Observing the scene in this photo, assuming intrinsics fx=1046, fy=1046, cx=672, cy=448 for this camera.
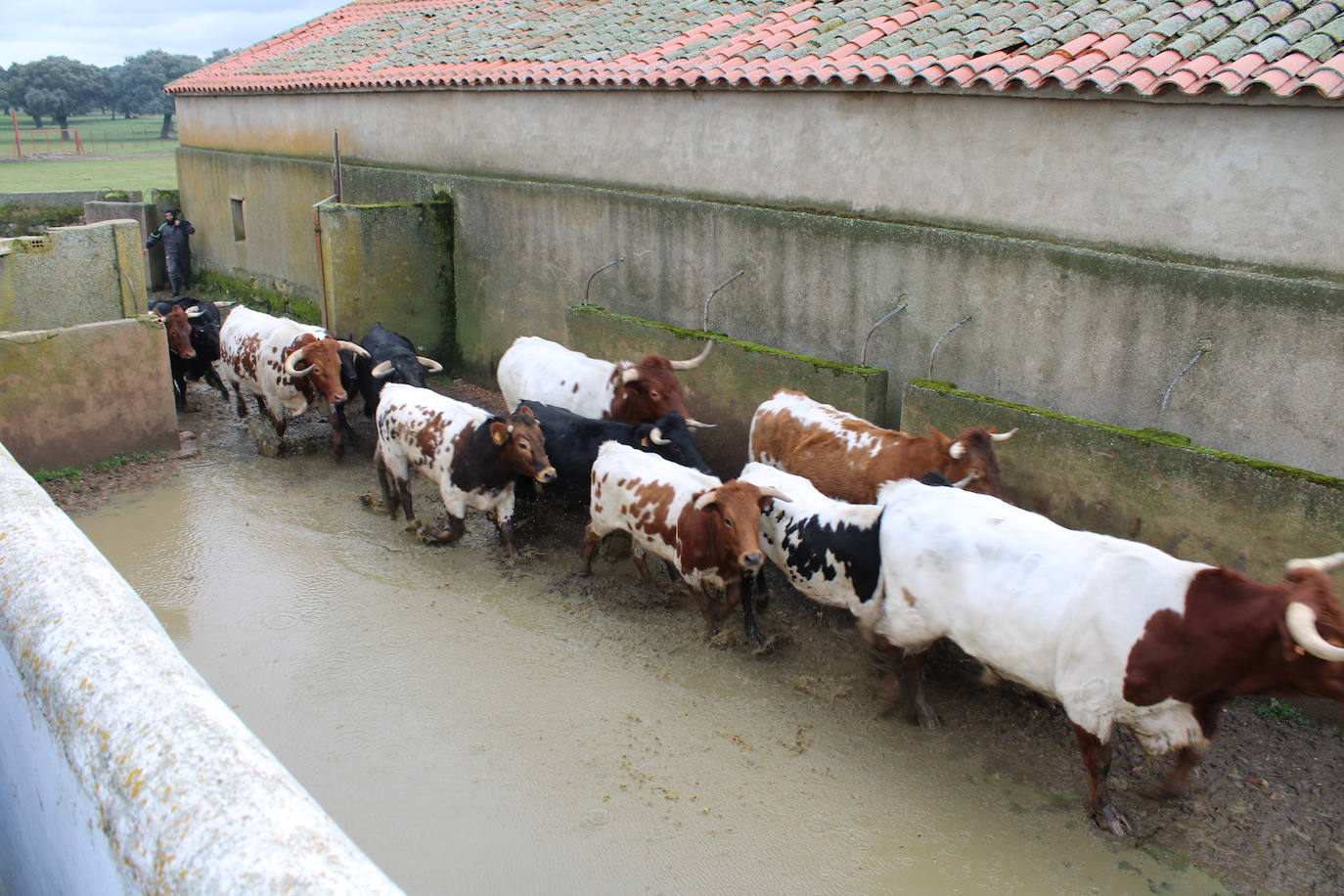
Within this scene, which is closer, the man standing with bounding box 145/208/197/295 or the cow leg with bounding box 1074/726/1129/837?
the cow leg with bounding box 1074/726/1129/837

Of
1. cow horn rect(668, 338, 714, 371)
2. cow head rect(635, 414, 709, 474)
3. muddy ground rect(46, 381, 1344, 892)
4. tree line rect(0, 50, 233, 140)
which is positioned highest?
tree line rect(0, 50, 233, 140)

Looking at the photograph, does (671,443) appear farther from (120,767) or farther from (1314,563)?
(120,767)

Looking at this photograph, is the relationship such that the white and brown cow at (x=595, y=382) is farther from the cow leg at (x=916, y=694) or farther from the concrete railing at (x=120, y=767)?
the concrete railing at (x=120, y=767)

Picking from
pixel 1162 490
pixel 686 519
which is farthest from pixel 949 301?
pixel 686 519

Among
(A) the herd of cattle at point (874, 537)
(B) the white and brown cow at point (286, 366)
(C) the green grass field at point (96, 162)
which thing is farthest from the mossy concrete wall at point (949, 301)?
(C) the green grass field at point (96, 162)

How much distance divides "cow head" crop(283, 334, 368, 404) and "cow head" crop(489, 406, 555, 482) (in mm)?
2737

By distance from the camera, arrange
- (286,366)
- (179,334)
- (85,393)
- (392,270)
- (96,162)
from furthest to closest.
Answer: (96,162), (392,270), (179,334), (286,366), (85,393)

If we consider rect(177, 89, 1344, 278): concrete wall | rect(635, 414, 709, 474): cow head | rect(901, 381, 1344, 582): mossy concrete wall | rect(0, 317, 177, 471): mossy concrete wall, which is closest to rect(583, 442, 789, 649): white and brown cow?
rect(635, 414, 709, 474): cow head

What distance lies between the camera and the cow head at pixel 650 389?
8.32 m

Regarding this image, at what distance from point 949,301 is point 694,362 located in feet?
6.74

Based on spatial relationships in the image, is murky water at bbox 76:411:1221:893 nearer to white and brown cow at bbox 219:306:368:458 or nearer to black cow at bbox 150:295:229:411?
white and brown cow at bbox 219:306:368:458

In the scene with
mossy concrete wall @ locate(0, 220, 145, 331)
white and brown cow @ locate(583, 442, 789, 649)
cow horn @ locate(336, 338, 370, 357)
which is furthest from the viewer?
cow horn @ locate(336, 338, 370, 357)

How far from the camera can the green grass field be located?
35281 mm

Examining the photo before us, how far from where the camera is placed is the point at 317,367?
9797 mm
